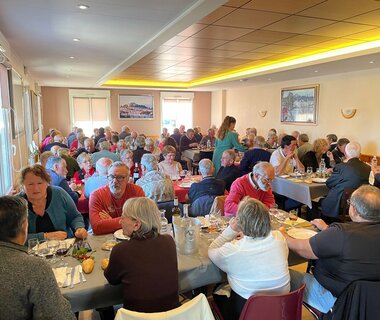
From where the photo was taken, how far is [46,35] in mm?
4176

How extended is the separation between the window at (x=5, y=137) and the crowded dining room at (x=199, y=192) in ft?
0.09

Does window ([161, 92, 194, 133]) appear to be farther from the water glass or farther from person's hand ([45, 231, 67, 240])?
the water glass

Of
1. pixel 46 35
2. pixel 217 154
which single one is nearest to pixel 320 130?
pixel 217 154

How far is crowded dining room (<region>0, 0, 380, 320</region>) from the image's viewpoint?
1.61 m

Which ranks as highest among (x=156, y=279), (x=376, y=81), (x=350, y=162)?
(x=376, y=81)

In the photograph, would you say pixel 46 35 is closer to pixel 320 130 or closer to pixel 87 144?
pixel 87 144

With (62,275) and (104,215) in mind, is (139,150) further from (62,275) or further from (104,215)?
(62,275)

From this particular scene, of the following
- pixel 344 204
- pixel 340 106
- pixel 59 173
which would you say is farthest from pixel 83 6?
pixel 340 106

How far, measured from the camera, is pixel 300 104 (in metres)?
8.87

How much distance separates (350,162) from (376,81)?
12.6 ft

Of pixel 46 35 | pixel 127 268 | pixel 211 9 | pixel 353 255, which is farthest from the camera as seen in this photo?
pixel 46 35

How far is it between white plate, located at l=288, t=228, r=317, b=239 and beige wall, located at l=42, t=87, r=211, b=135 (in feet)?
36.7

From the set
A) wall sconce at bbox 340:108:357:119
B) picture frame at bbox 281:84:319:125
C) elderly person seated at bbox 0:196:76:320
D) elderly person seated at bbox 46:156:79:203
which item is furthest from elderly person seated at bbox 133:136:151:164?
picture frame at bbox 281:84:319:125

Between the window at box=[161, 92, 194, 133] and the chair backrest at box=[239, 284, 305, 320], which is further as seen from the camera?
the window at box=[161, 92, 194, 133]
